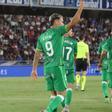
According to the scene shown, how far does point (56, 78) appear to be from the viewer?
37.9ft

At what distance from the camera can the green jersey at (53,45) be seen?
11500 mm

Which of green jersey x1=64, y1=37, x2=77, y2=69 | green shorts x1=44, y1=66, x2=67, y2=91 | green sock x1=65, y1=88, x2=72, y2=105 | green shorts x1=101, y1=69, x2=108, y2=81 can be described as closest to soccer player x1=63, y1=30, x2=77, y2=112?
green jersey x1=64, y1=37, x2=77, y2=69

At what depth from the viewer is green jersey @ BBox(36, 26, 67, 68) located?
11.5m

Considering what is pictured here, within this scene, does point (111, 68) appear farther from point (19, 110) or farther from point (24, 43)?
point (24, 43)

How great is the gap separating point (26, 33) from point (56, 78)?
94.8ft

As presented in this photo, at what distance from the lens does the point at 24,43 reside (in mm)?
39281

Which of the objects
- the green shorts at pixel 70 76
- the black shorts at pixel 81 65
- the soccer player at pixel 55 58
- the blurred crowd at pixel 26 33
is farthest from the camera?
the blurred crowd at pixel 26 33

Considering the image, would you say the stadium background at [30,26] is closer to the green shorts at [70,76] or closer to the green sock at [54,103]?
the green shorts at [70,76]

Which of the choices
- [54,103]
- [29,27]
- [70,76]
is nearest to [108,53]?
[70,76]

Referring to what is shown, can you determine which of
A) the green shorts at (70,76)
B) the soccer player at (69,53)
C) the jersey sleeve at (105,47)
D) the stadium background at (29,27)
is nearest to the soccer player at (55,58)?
the green shorts at (70,76)

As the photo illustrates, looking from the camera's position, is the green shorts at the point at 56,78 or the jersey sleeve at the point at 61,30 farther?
the green shorts at the point at 56,78

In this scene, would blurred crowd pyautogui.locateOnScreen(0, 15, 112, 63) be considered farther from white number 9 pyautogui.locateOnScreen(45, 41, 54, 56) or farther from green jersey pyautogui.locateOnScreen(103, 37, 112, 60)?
white number 9 pyautogui.locateOnScreen(45, 41, 54, 56)

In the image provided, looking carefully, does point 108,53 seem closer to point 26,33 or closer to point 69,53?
point 69,53

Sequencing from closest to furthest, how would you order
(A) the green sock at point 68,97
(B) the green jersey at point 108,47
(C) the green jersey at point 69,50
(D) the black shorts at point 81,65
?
1. (A) the green sock at point 68,97
2. (C) the green jersey at point 69,50
3. (B) the green jersey at point 108,47
4. (D) the black shorts at point 81,65
